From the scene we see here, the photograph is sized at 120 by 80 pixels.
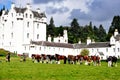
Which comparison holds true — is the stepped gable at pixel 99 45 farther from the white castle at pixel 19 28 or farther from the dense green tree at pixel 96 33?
the dense green tree at pixel 96 33

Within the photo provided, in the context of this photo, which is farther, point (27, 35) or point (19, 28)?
point (27, 35)

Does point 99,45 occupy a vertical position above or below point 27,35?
below

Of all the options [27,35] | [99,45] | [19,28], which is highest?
[19,28]

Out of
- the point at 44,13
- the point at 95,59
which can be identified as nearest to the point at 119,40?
the point at 44,13

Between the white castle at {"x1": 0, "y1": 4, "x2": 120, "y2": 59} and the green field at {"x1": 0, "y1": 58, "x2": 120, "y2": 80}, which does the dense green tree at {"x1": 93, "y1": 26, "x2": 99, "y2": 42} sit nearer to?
the white castle at {"x1": 0, "y1": 4, "x2": 120, "y2": 59}

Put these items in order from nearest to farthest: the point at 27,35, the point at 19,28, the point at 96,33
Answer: the point at 19,28
the point at 27,35
the point at 96,33


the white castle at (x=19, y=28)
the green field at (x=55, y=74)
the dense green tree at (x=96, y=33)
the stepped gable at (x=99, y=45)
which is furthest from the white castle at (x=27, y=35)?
the green field at (x=55, y=74)

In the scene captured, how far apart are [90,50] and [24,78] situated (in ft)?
326

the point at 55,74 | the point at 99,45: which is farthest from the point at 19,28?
the point at 55,74

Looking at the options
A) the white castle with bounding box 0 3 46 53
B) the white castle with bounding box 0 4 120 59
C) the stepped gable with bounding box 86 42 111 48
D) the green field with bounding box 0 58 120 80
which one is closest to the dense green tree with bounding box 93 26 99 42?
the stepped gable with bounding box 86 42 111 48

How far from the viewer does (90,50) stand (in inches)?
4781

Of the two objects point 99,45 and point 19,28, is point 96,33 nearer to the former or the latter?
point 99,45

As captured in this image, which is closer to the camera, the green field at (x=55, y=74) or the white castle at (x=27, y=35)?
the green field at (x=55, y=74)

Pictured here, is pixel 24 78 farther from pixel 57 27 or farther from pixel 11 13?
pixel 57 27
